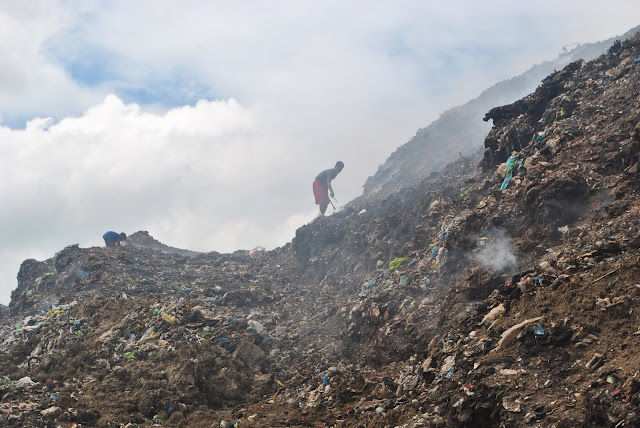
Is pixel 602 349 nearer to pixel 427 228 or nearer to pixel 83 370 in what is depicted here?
pixel 427 228

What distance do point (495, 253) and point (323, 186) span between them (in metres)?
13.3

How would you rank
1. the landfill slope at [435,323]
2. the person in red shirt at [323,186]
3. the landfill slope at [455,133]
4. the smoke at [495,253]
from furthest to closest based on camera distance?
the landfill slope at [455,133], the person in red shirt at [323,186], the smoke at [495,253], the landfill slope at [435,323]

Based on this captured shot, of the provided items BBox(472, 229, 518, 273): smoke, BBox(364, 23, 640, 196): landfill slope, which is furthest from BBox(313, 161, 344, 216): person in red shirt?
BBox(472, 229, 518, 273): smoke

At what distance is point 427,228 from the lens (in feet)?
39.2

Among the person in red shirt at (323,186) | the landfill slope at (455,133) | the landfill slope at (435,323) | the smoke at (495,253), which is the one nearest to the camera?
the landfill slope at (435,323)

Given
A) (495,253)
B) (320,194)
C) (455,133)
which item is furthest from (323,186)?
(455,133)

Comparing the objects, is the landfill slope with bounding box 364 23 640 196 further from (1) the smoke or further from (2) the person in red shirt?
(1) the smoke

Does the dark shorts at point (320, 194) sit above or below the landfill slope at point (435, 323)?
above

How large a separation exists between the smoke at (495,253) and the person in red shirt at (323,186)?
1230 centimetres

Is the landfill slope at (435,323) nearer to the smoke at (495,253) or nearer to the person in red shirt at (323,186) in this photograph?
the smoke at (495,253)

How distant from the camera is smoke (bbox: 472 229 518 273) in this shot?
756cm

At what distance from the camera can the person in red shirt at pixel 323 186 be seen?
2061 cm

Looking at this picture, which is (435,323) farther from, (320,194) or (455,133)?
(455,133)

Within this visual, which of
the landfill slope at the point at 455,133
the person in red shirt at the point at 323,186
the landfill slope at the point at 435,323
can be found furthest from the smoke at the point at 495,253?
the landfill slope at the point at 455,133
